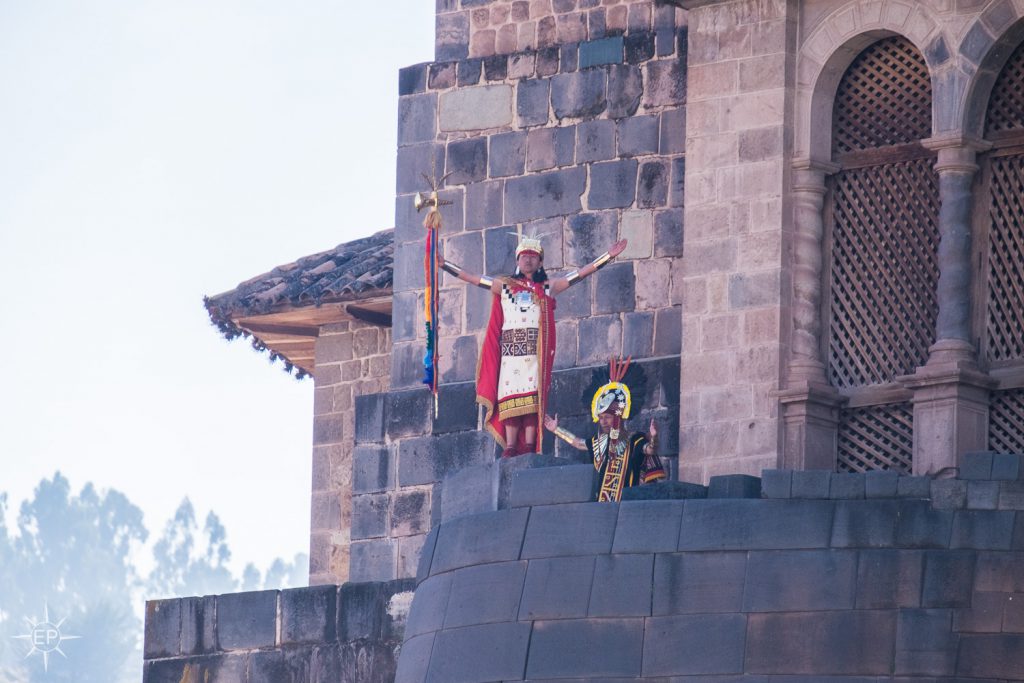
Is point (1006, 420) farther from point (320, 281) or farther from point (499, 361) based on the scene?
point (320, 281)

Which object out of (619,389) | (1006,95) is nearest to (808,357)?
(619,389)

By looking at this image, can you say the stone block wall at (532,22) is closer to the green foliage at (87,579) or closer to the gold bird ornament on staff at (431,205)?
the gold bird ornament on staff at (431,205)

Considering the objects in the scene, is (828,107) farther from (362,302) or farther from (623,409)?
(362,302)

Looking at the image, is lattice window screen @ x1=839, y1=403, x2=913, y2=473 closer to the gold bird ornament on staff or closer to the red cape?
the red cape

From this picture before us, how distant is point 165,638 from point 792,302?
623 cm

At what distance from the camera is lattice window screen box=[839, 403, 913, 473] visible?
24.3m

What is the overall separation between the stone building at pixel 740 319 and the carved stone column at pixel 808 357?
0.02 meters

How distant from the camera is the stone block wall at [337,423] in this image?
30016mm

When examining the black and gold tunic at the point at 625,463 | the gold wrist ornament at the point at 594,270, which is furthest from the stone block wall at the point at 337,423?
the black and gold tunic at the point at 625,463

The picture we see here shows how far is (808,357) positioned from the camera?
24.6 m

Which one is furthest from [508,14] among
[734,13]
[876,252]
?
[876,252]

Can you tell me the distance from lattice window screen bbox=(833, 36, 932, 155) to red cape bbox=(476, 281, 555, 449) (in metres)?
2.64

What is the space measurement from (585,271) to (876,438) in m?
2.52

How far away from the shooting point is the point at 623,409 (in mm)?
24094
